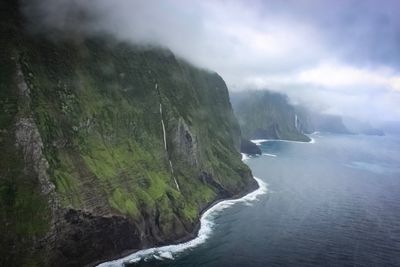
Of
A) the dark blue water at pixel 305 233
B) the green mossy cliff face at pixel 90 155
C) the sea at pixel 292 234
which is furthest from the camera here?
the dark blue water at pixel 305 233

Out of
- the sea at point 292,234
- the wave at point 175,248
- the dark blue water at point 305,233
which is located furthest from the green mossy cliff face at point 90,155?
the dark blue water at point 305,233

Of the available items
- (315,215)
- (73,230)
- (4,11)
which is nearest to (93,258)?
(73,230)

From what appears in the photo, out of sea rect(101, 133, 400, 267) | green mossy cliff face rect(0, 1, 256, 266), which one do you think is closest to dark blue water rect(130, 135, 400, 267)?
sea rect(101, 133, 400, 267)

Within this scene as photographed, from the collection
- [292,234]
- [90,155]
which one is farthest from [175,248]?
[292,234]

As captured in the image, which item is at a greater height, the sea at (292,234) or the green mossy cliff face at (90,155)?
the green mossy cliff face at (90,155)

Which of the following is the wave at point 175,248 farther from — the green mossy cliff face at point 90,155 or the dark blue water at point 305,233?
the green mossy cliff face at point 90,155

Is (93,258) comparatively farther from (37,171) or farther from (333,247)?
(333,247)

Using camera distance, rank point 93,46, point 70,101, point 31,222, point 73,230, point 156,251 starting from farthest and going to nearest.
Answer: point 93,46, point 70,101, point 156,251, point 73,230, point 31,222

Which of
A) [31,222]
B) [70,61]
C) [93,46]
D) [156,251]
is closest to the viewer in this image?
[31,222]
